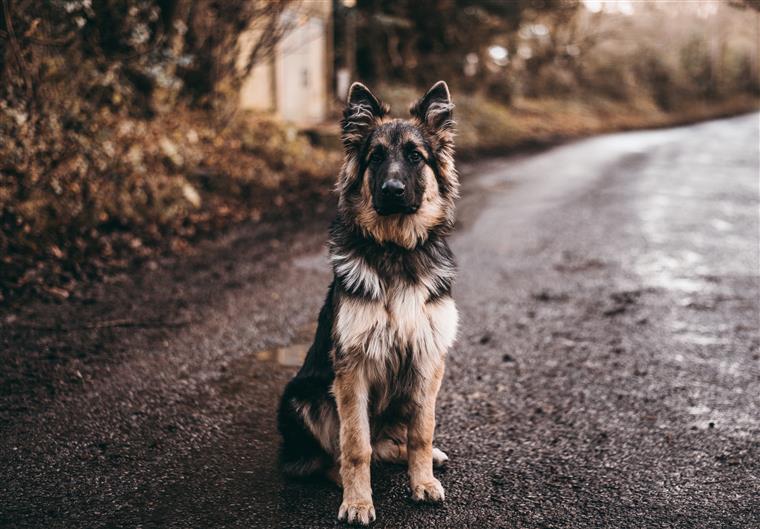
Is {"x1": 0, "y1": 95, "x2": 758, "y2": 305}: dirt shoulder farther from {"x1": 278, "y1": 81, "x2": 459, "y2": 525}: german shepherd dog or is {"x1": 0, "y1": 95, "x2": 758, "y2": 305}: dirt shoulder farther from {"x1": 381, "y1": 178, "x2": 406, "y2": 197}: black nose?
{"x1": 381, "y1": 178, "x2": 406, "y2": 197}: black nose

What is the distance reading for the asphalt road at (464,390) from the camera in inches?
145

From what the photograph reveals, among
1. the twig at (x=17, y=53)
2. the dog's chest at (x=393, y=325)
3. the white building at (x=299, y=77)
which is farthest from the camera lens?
the white building at (x=299, y=77)

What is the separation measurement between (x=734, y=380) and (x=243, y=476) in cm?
397

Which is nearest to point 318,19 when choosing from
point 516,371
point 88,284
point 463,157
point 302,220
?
point 463,157

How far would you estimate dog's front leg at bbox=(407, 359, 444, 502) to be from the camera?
12.2 ft

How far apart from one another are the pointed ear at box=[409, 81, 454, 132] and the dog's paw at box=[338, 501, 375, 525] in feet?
7.42

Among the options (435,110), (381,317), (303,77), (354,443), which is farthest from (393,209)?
(303,77)

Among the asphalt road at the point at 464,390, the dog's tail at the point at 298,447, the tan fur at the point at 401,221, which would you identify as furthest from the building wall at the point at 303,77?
the dog's tail at the point at 298,447

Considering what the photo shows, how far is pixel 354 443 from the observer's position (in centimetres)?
358

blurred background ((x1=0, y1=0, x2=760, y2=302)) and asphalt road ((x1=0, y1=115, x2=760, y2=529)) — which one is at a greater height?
blurred background ((x1=0, y1=0, x2=760, y2=302))

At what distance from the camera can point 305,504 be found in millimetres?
3682

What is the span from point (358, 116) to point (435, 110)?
1.60ft

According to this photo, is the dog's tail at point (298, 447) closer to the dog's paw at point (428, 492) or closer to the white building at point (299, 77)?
the dog's paw at point (428, 492)

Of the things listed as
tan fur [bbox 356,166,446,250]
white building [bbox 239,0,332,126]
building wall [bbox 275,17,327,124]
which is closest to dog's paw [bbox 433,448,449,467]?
tan fur [bbox 356,166,446,250]
